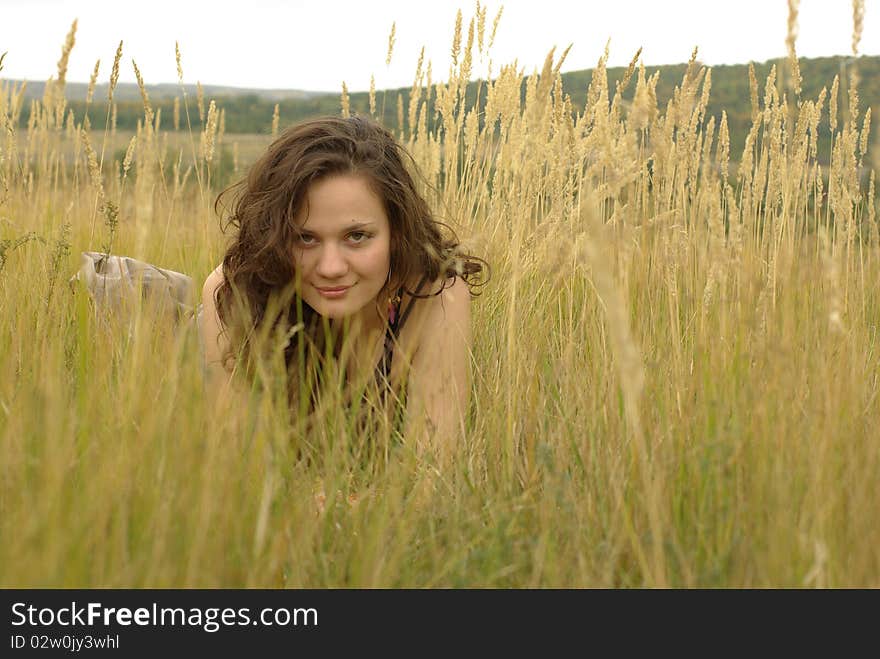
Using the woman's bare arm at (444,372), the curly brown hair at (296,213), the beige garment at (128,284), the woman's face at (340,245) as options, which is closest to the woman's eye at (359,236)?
the woman's face at (340,245)

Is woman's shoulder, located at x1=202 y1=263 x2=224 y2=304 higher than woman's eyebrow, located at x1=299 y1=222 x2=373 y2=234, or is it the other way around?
woman's eyebrow, located at x1=299 y1=222 x2=373 y2=234

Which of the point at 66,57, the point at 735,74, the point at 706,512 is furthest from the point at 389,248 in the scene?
the point at 735,74

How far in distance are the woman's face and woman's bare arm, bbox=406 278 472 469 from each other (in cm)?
20

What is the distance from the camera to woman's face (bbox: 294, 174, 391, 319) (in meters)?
1.95

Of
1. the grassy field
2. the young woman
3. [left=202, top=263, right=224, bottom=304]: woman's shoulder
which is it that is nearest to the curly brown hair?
the young woman

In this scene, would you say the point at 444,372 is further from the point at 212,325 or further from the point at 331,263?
the point at 212,325

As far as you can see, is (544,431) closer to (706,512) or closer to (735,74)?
(706,512)

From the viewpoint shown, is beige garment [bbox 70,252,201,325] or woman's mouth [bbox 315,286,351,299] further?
beige garment [bbox 70,252,201,325]

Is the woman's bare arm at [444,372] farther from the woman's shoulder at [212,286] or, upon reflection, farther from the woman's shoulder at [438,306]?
the woman's shoulder at [212,286]

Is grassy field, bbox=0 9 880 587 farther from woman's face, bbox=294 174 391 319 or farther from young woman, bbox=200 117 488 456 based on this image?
woman's face, bbox=294 174 391 319

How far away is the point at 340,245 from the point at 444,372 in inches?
15.1

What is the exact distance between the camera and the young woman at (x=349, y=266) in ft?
6.41

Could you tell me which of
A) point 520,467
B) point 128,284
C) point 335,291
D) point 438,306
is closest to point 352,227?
point 335,291
